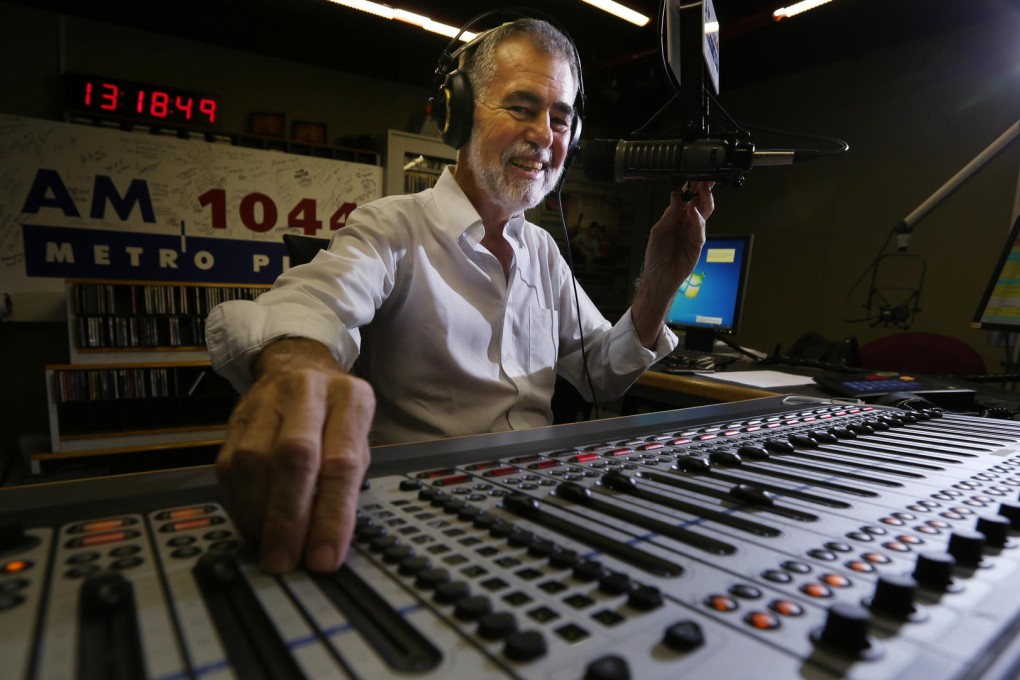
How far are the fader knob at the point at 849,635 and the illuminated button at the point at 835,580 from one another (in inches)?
2.2

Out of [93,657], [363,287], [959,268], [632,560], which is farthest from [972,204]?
[93,657]

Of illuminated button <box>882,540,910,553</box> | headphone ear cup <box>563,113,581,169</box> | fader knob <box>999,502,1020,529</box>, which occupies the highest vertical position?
headphone ear cup <box>563,113,581,169</box>

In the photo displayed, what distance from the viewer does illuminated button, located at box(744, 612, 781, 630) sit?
0.89ft

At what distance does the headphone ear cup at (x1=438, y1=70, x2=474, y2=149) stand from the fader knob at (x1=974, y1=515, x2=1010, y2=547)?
1074 millimetres

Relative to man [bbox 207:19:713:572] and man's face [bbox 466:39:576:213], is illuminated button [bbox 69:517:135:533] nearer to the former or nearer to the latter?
man [bbox 207:19:713:572]

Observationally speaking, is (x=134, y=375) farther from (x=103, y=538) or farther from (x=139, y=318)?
(x=103, y=538)

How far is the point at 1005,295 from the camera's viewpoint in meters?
1.51

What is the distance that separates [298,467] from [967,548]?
389 mm

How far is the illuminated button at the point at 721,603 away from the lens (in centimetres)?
28

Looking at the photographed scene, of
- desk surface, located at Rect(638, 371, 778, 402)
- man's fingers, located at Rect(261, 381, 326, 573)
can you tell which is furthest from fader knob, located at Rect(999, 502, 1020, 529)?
desk surface, located at Rect(638, 371, 778, 402)

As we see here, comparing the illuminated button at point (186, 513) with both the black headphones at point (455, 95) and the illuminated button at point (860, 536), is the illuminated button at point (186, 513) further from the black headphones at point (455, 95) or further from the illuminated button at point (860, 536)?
the black headphones at point (455, 95)

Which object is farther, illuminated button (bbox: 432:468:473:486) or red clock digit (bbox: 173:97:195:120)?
red clock digit (bbox: 173:97:195:120)

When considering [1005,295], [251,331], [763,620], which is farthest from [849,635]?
[1005,295]

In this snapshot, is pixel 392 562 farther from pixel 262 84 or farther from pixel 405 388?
pixel 262 84
